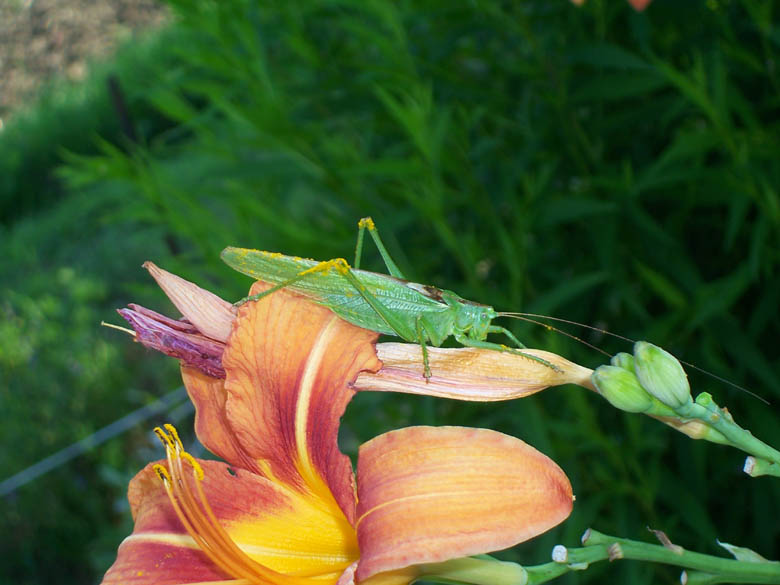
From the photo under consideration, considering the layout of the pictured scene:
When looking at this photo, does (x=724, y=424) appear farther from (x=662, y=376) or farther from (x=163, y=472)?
(x=163, y=472)

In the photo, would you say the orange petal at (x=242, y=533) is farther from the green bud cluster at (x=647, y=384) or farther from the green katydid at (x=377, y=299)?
the green bud cluster at (x=647, y=384)

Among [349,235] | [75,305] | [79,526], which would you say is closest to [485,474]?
[349,235]

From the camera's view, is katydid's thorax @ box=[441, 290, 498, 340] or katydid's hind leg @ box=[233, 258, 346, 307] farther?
katydid's thorax @ box=[441, 290, 498, 340]

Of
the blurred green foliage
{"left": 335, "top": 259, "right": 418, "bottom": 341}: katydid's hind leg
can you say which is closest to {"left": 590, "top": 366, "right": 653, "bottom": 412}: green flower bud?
{"left": 335, "top": 259, "right": 418, "bottom": 341}: katydid's hind leg

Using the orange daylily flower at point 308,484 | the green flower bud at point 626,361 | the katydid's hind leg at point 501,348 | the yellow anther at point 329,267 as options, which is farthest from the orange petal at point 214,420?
the green flower bud at point 626,361

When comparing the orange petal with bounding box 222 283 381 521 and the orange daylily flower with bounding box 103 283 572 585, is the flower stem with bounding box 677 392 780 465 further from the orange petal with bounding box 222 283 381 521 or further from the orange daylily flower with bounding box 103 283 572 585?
the orange petal with bounding box 222 283 381 521

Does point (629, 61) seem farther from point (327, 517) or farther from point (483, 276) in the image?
point (327, 517)
